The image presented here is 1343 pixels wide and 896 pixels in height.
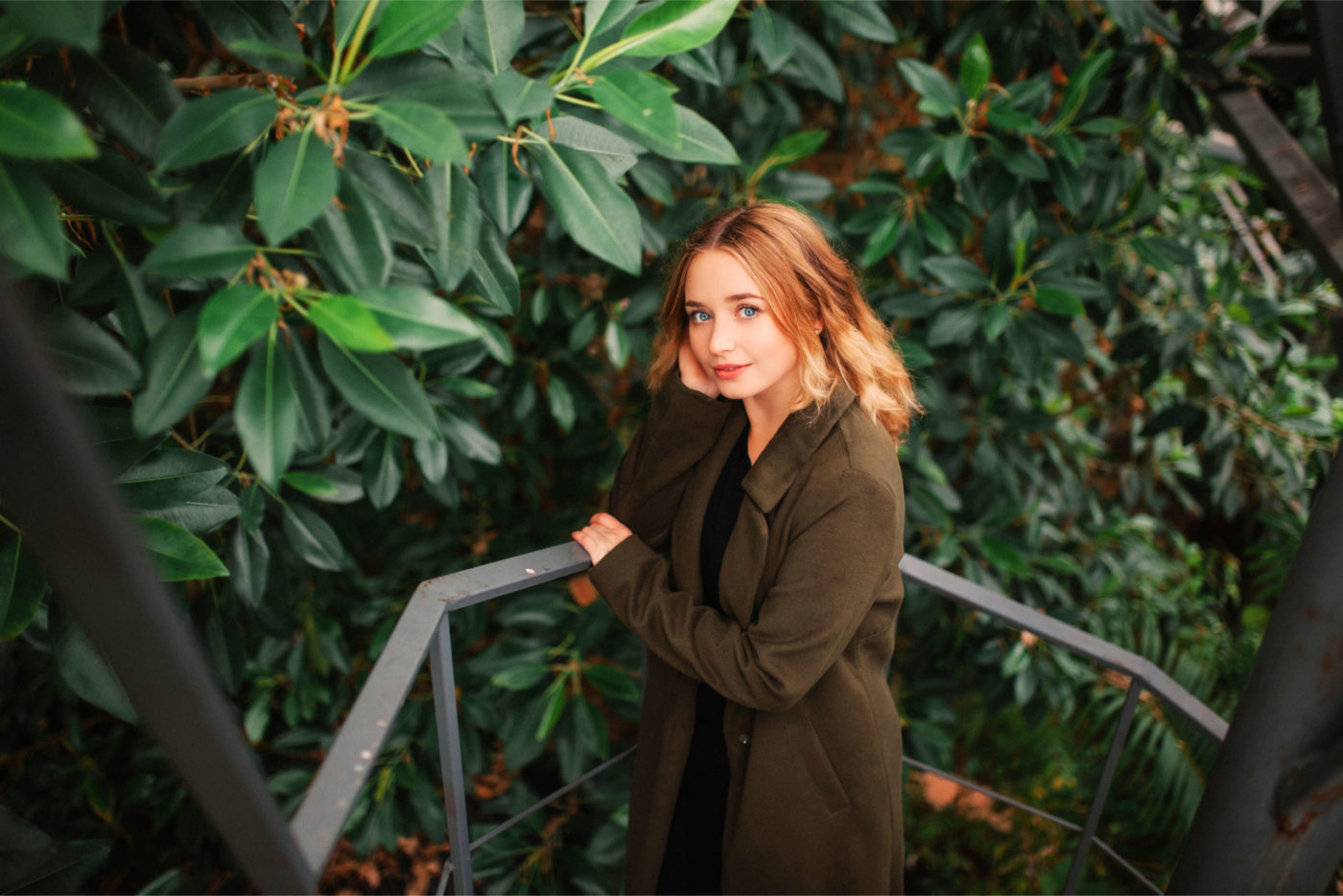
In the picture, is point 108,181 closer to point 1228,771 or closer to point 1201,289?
point 1228,771

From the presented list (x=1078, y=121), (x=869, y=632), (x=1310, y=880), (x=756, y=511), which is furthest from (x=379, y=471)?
(x=1078, y=121)

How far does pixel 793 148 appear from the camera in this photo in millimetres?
1746

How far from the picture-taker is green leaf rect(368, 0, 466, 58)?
27.9 inches

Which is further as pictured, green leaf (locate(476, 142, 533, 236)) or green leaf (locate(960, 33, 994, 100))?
green leaf (locate(960, 33, 994, 100))

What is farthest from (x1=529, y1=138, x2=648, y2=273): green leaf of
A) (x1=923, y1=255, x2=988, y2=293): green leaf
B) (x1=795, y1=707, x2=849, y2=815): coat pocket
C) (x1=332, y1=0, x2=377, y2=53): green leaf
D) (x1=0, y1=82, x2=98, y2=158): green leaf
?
(x1=923, y1=255, x2=988, y2=293): green leaf

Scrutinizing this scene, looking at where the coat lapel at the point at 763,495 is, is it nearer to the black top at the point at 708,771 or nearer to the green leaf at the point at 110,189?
the black top at the point at 708,771

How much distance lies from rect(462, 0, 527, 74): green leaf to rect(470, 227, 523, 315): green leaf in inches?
7.8

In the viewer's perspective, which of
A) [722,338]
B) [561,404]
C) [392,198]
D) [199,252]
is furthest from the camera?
[561,404]

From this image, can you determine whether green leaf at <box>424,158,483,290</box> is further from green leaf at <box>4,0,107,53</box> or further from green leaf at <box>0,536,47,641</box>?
green leaf at <box>0,536,47,641</box>

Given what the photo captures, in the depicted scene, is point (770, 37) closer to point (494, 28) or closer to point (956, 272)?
point (956, 272)

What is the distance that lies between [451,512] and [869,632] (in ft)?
4.66

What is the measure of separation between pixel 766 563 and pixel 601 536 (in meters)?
0.26

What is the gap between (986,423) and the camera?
84.1 inches

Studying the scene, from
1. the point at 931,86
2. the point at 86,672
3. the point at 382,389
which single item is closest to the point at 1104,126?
the point at 931,86
